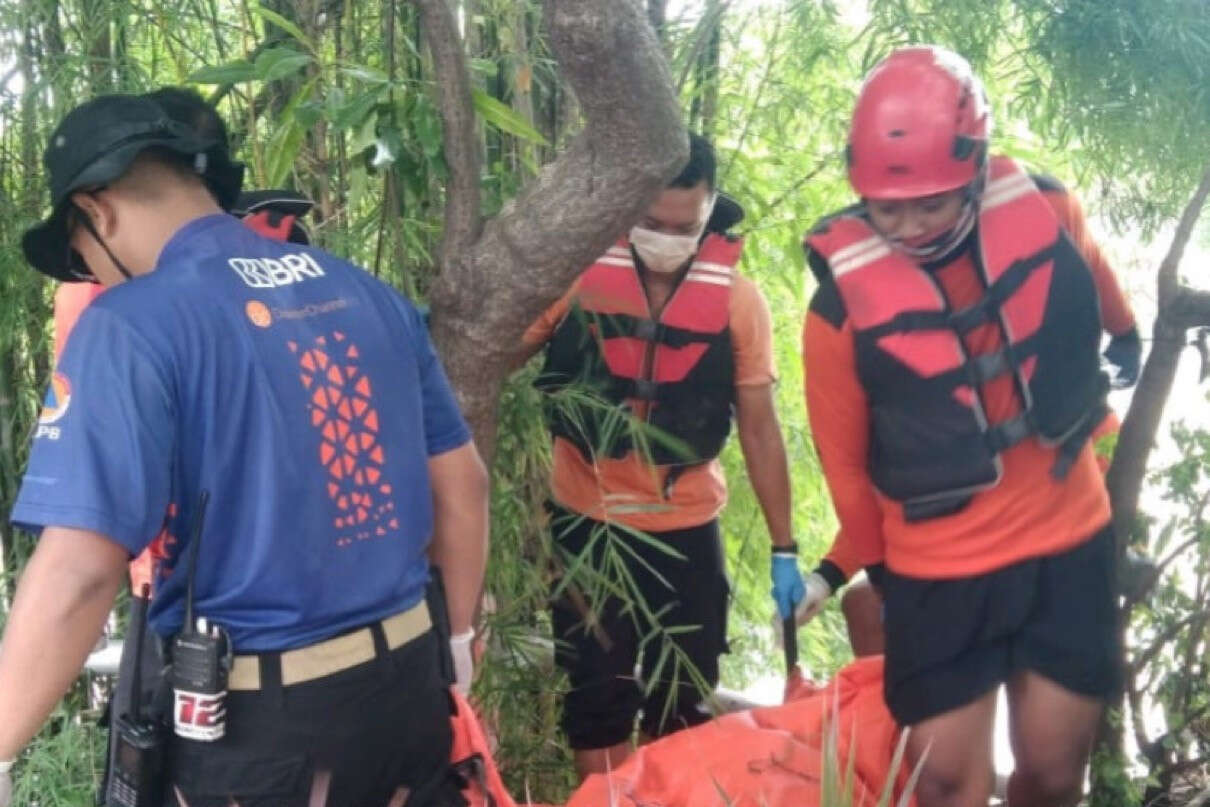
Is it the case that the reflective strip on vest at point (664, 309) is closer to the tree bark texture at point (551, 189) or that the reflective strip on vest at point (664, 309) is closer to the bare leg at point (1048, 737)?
the tree bark texture at point (551, 189)

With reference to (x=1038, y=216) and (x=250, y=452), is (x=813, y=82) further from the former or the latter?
(x=250, y=452)

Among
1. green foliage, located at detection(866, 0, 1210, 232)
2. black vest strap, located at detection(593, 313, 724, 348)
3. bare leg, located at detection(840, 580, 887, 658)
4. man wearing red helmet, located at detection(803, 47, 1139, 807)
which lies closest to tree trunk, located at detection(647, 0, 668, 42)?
green foliage, located at detection(866, 0, 1210, 232)

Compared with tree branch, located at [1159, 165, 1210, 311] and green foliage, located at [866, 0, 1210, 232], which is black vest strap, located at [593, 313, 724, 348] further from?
tree branch, located at [1159, 165, 1210, 311]

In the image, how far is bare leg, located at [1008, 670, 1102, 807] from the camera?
2.61 meters

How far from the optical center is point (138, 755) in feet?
5.97

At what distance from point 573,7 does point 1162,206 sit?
5.98 feet

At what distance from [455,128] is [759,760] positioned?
4.03 ft

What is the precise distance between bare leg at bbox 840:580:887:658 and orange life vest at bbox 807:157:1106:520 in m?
0.57

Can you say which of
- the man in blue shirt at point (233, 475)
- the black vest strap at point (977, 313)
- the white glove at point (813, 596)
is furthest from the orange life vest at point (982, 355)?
the man in blue shirt at point (233, 475)

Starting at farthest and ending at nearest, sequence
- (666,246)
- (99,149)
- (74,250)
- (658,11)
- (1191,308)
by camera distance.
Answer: (658,11) < (666,246) < (1191,308) < (74,250) < (99,149)

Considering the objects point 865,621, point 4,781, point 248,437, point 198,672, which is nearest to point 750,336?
point 865,621

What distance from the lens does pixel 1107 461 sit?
9.24ft

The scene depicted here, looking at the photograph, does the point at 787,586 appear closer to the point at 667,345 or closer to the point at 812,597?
the point at 812,597

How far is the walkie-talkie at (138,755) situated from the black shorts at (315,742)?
0.03 metres
